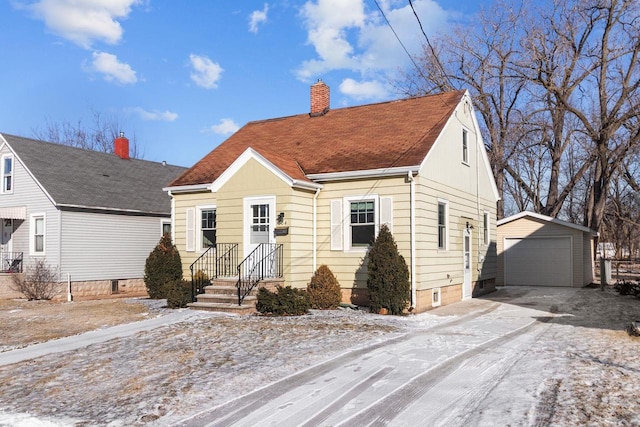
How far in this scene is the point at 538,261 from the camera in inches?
918

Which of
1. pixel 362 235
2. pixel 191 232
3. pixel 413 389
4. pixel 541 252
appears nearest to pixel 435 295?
pixel 362 235

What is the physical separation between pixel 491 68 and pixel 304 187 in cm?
2032

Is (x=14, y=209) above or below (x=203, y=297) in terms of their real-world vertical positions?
above

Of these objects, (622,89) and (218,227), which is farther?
(622,89)

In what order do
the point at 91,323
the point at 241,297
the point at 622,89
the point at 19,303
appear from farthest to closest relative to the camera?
the point at 622,89, the point at 19,303, the point at 241,297, the point at 91,323

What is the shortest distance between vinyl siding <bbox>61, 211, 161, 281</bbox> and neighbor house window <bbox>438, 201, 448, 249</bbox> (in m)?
12.6

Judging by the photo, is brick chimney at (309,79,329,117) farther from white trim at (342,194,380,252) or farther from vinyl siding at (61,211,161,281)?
vinyl siding at (61,211,161,281)

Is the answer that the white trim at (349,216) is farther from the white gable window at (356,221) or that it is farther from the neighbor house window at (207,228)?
the neighbor house window at (207,228)

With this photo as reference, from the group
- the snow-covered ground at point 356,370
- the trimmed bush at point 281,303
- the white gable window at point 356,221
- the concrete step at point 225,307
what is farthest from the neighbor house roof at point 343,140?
the snow-covered ground at point 356,370

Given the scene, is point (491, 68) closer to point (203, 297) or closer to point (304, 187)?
point (304, 187)

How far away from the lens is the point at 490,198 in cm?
2092

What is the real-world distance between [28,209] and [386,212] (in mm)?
13792

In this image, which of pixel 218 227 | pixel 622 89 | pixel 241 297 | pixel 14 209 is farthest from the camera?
pixel 622 89

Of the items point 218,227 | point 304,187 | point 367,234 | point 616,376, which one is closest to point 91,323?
point 218,227
